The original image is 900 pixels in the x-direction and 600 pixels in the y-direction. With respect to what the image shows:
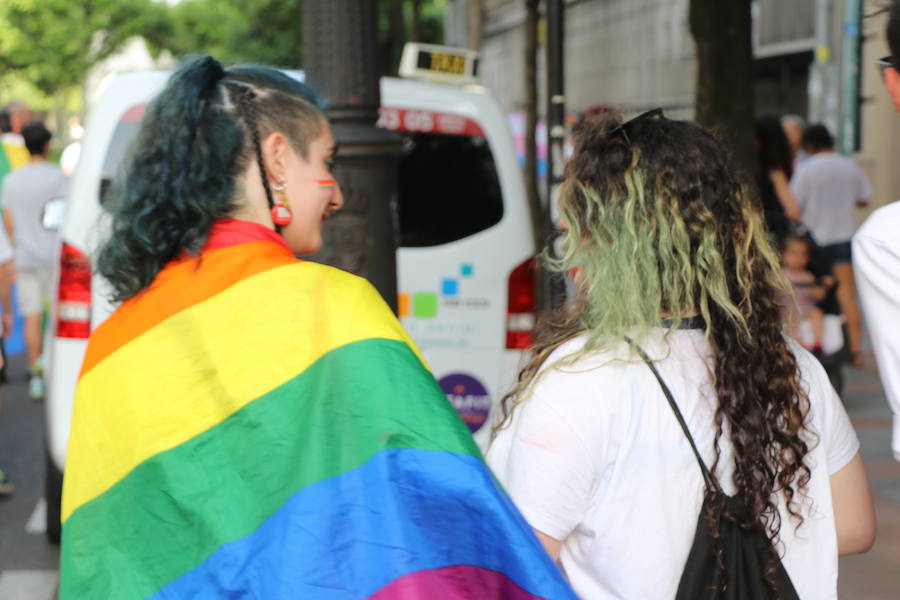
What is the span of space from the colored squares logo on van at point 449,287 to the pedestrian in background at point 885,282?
404 cm

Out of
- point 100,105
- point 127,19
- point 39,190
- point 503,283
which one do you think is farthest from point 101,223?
point 127,19

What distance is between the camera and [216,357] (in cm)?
181

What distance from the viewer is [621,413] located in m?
2.07

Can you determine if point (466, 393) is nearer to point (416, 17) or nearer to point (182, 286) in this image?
point (182, 286)

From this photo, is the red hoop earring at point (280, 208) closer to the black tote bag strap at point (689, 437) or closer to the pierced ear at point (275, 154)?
the pierced ear at point (275, 154)

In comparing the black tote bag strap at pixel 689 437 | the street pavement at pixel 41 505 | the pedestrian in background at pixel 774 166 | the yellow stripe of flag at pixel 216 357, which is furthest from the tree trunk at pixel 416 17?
the yellow stripe of flag at pixel 216 357

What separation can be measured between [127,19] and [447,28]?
27.8 m

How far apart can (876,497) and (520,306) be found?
6.36 feet

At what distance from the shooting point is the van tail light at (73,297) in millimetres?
5418

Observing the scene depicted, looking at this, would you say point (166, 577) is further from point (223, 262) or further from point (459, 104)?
point (459, 104)

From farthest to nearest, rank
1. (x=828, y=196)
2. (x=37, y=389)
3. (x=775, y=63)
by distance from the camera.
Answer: (x=775, y=63) < (x=828, y=196) < (x=37, y=389)

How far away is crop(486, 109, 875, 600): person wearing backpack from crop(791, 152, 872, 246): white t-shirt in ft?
27.5

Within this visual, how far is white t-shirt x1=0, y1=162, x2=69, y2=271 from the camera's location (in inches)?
376

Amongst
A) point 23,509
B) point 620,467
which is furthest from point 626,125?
point 23,509
